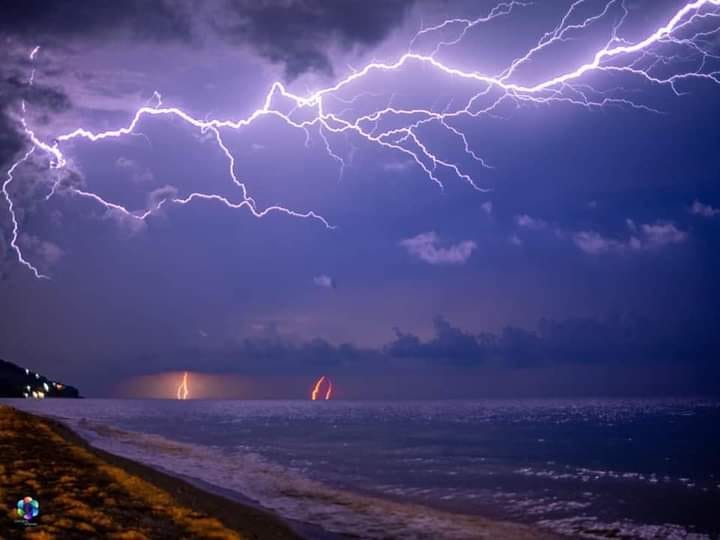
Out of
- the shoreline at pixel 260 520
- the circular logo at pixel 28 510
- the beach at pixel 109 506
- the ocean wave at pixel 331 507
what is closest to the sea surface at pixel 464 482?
the ocean wave at pixel 331 507

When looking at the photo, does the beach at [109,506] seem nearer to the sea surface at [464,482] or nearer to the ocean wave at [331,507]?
the ocean wave at [331,507]

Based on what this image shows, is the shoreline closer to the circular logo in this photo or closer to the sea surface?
the sea surface

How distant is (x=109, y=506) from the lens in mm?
11617

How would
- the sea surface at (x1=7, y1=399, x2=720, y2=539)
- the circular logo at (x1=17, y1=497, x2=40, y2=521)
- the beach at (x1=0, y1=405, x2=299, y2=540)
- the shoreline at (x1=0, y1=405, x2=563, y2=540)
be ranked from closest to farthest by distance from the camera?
the circular logo at (x1=17, y1=497, x2=40, y2=521) → the beach at (x1=0, y1=405, x2=299, y2=540) → the shoreline at (x1=0, y1=405, x2=563, y2=540) → the sea surface at (x1=7, y1=399, x2=720, y2=539)

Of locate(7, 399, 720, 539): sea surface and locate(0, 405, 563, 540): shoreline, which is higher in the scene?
locate(0, 405, 563, 540): shoreline

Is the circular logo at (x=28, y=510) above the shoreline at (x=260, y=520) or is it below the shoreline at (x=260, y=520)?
above

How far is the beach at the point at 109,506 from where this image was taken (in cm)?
955

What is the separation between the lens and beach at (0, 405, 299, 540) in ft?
31.3

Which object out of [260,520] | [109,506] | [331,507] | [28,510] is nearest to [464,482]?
[331,507]

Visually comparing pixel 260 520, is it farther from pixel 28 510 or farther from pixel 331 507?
pixel 28 510

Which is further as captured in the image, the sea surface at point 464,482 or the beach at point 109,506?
the sea surface at point 464,482

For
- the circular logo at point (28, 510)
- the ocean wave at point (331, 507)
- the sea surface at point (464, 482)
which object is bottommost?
the sea surface at point (464, 482)

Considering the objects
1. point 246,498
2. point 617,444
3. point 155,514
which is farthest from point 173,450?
point 617,444

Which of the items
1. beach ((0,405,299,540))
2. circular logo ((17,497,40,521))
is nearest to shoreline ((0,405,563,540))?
beach ((0,405,299,540))
